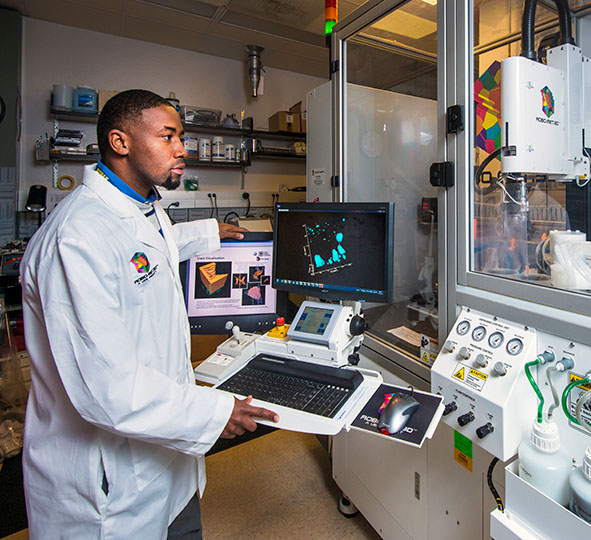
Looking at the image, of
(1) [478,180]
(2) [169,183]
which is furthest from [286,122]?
(1) [478,180]

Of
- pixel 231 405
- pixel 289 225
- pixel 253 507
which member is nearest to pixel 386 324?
pixel 289 225

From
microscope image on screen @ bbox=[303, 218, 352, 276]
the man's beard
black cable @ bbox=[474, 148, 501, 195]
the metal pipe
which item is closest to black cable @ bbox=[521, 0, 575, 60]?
black cable @ bbox=[474, 148, 501, 195]

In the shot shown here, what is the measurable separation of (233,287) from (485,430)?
3.10 feet

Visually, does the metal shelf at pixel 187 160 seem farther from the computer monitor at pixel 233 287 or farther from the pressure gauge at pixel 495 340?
the pressure gauge at pixel 495 340

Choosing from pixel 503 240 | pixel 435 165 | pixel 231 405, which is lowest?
pixel 231 405

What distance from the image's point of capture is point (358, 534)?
1.72 meters

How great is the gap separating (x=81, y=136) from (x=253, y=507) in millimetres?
2952

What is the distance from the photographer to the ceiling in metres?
3.05

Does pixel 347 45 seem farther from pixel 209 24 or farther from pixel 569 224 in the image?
pixel 209 24

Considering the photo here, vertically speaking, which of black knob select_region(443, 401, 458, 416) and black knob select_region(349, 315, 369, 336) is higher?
black knob select_region(349, 315, 369, 336)

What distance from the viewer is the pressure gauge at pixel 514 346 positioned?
3.09ft

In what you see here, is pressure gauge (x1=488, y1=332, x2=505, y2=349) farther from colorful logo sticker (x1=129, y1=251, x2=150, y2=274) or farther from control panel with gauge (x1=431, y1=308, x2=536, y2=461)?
colorful logo sticker (x1=129, y1=251, x2=150, y2=274)

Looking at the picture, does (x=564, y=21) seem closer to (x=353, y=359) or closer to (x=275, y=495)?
(x=353, y=359)

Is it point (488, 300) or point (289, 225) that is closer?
point (488, 300)
